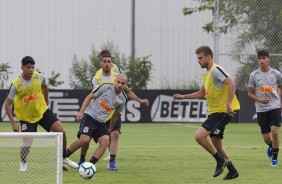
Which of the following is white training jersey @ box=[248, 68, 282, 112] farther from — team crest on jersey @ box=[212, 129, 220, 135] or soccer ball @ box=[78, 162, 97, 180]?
soccer ball @ box=[78, 162, 97, 180]

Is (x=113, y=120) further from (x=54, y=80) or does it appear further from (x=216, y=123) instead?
(x=54, y=80)

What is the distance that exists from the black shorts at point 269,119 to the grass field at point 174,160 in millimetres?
660

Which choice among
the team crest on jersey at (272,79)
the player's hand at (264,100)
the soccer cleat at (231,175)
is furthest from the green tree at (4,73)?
the soccer cleat at (231,175)

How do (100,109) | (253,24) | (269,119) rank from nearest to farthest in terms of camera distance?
(100,109)
(269,119)
(253,24)

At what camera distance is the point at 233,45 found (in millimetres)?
30656

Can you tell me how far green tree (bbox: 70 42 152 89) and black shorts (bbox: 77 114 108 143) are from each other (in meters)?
20.2

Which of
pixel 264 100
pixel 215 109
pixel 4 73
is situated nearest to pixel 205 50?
pixel 215 109

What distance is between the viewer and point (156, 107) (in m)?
31.9

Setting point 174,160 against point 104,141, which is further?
point 174,160

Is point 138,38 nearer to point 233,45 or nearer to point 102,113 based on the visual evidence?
point 233,45

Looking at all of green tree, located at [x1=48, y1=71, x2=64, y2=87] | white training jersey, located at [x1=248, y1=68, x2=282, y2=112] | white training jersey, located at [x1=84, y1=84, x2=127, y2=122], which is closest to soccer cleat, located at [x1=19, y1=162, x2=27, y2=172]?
white training jersey, located at [x1=84, y1=84, x2=127, y2=122]

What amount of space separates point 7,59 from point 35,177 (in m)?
24.5

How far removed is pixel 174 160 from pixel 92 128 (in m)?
3.45

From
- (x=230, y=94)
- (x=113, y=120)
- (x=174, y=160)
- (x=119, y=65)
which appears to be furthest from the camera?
(x=119, y=65)
